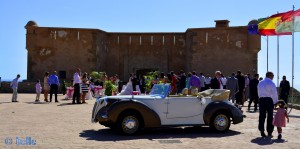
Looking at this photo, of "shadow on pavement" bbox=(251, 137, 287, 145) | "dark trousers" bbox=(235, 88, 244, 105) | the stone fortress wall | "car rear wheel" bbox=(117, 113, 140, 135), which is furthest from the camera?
the stone fortress wall

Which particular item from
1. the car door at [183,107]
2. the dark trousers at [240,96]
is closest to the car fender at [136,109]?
the car door at [183,107]

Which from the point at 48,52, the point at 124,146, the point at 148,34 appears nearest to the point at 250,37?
the point at 148,34

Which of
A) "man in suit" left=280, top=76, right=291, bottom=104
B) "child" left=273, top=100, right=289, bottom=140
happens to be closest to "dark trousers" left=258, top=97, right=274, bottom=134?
"child" left=273, top=100, right=289, bottom=140

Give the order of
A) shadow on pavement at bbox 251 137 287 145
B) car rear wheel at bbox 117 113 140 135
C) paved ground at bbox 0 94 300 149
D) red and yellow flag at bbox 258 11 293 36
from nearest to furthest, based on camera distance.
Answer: paved ground at bbox 0 94 300 149, shadow on pavement at bbox 251 137 287 145, car rear wheel at bbox 117 113 140 135, red and yellow flag at bbox 258 11 293 36

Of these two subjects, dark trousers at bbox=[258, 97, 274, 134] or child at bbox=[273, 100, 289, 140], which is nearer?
child at bbox=[273, 100, 289, 140]

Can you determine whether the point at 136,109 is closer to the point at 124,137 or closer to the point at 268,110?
the point at 124,137

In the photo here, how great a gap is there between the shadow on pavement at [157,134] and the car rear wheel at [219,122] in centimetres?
17

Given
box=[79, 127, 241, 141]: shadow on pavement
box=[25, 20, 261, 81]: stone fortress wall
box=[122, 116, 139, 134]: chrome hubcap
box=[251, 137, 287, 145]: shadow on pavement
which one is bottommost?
box=[251, 137, 287, 145]: shadow on pavement

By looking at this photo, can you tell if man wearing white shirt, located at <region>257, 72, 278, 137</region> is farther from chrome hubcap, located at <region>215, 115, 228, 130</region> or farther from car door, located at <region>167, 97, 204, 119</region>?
car door, located at <region>167, 97, 204, 119</region>

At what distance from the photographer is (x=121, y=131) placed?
33.2ft

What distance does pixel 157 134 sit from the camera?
10.4 m

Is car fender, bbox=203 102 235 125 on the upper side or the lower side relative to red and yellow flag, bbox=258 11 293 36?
lower

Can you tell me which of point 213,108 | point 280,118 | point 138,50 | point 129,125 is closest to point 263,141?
point 280,118

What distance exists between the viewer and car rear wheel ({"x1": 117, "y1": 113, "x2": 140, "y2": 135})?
10070 millimetres
